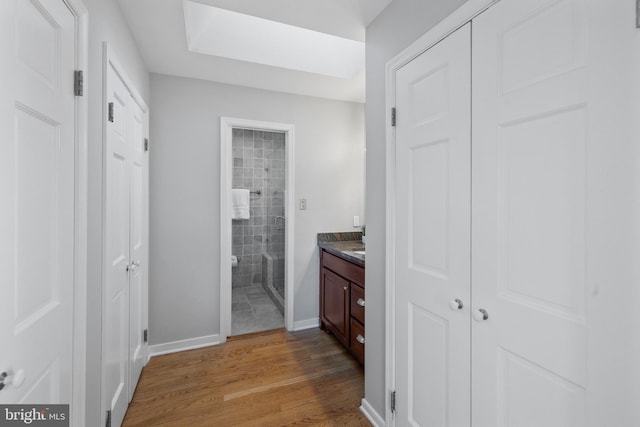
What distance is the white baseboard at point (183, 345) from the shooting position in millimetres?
2492

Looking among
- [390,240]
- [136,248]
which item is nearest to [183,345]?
[136,248]

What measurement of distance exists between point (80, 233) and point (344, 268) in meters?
1.76

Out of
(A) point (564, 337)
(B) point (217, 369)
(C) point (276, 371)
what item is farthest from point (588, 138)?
(B) point (217, 369)

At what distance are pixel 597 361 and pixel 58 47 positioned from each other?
183cm

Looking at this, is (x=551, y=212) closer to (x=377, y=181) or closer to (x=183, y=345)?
(x=377, y=181)

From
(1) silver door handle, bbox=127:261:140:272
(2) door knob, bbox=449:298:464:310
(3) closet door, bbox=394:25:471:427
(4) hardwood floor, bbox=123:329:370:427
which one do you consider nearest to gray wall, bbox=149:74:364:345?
(4) hardwood floor, bbox=123:329:370:427

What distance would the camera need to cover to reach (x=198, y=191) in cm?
261

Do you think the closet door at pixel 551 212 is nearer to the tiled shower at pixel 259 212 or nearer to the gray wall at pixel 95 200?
the gray wall at pixel 95 200

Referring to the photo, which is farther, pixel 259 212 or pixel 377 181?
pixel 259 212

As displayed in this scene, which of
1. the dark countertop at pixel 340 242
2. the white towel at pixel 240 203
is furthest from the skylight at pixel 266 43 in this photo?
the white towel at pixel 240 203

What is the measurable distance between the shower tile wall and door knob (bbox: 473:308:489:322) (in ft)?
11.0

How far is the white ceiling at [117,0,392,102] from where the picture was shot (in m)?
1.59

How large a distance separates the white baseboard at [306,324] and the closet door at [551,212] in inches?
82.4

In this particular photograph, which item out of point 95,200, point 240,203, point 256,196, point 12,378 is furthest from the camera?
point 256,196
